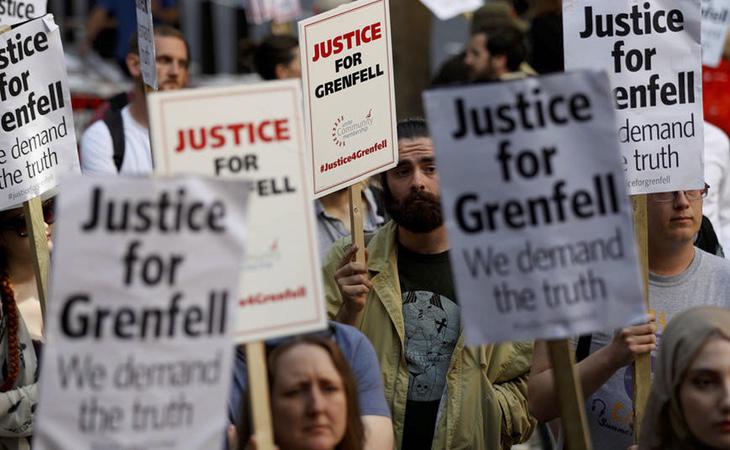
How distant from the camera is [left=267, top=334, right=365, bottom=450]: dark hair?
199 inches

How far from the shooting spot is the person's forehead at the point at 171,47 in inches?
386

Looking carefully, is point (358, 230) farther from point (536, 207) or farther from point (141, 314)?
point (141, 314)

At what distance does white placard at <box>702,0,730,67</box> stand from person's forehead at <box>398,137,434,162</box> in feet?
13.3

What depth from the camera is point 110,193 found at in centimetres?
445

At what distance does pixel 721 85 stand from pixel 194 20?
10.1m

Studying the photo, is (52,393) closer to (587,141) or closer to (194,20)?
(587,141)

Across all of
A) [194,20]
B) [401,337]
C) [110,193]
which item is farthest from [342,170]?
[194,20]

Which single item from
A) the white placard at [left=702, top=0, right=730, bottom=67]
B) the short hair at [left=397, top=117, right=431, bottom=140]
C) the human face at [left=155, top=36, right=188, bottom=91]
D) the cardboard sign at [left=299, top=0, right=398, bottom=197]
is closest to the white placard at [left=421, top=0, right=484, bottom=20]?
→ the white placard at [left=702, top=0, right=730, bottom=67]

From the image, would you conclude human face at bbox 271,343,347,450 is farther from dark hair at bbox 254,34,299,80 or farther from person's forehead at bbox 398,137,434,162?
dark hair at bbox 254,34,299,80

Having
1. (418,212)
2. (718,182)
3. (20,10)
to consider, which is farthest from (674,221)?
(20,10)

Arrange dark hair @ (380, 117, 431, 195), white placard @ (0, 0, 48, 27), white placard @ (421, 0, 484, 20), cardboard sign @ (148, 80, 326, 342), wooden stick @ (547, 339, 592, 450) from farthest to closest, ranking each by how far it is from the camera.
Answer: white placard @ (421, 0, 484, 20), white placard @ (0, 0, 48, 27), dark hair @ (380, 117, 431, 195), wooden stick @ (547, 339, 592, 450), cardboard sign @ (148, 80, 326, 342)

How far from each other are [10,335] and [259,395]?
5.50 feet

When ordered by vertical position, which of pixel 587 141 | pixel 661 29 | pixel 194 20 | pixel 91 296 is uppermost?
pixel 194 20

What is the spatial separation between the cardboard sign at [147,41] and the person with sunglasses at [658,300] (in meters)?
2.07
